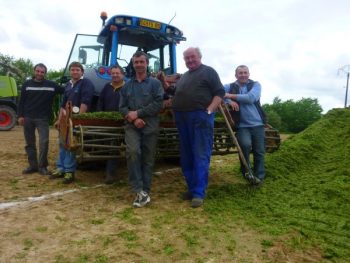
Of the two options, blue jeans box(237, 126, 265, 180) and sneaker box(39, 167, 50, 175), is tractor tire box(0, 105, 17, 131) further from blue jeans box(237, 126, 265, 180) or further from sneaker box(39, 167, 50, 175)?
blue jeans box(237, 126, 265, 180)

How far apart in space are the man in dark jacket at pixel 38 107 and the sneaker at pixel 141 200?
2128 millimetres

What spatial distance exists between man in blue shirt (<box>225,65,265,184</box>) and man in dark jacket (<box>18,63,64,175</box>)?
2702mm

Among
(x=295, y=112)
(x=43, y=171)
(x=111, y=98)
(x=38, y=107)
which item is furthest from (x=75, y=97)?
(x=295, y=112)

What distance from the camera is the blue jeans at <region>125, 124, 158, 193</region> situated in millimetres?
4320

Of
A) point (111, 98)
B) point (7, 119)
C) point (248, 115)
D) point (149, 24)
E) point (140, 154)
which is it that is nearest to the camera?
point (140, 154)

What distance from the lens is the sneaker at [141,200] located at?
427 centimetres

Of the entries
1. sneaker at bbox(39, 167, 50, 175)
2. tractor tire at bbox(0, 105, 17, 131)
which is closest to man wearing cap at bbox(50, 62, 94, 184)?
sneaker at bbox(39, 167, 50, 175)

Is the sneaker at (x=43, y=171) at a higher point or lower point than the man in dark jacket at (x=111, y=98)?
lower

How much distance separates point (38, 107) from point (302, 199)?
3883 mm

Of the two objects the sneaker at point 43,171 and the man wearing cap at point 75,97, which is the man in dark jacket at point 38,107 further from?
the man wearing cap at point 75,97

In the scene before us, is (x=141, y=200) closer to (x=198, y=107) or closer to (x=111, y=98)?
(x=198, y=107)

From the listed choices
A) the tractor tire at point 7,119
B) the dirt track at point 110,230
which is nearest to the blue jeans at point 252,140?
the dirt track at point 110,230

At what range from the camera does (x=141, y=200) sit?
430cm

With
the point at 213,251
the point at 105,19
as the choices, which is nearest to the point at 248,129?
the point at 213,251
